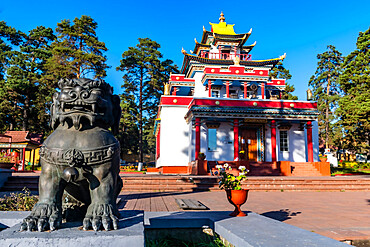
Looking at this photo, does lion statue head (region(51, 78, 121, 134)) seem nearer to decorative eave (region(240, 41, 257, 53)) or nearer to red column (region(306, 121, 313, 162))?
red column (region(306, 121, 313, 162))

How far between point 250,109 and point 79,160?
18.6 metres

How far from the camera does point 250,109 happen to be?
20.1m

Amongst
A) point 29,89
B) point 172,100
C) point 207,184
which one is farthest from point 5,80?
point 207,184

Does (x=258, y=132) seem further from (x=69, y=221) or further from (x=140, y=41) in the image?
(x=140, y=41)

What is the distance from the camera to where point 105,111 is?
2.82 metres

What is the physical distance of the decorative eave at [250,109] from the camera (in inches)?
785

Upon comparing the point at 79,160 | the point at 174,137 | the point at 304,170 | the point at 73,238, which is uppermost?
the point at 174,137

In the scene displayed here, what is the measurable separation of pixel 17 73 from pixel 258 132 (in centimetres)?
2624

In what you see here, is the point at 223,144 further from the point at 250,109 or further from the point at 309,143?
the point at 309,143

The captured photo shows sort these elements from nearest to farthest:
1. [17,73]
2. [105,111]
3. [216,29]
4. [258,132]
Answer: [105,111] → [258,132] → [17,73] → [216,29]

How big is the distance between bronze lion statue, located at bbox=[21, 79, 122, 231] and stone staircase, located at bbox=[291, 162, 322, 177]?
18.6 m

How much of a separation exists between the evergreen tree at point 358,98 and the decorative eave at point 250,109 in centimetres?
1135

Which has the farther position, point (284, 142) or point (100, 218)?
point (284, 142)

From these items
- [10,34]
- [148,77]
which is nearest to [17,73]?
[10,34]
